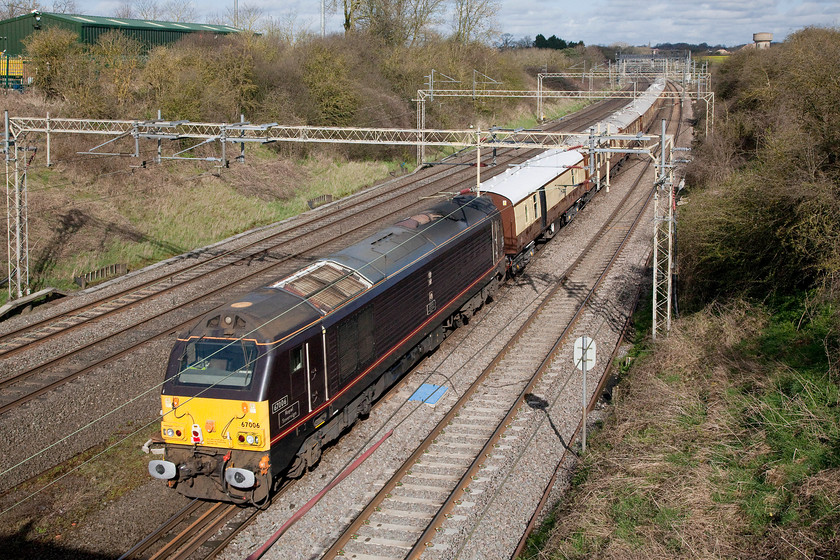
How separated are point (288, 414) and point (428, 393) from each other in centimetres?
486

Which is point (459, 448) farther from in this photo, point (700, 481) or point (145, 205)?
point (145, 205)

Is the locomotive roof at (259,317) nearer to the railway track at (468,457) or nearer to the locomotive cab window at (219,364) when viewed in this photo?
the locomotive cab window at (219,364)

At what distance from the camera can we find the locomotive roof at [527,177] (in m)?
23.3

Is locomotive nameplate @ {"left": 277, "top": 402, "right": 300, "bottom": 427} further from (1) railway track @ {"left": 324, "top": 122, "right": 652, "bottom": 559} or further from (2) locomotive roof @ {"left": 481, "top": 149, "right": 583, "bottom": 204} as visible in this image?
(2) locomotive roof @ {"left": 481, "top": 149, "right": 583, "bottom": 204}

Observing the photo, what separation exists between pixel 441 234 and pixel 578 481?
733 centimetres

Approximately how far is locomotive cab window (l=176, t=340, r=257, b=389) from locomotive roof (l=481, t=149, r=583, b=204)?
1316 centimetres

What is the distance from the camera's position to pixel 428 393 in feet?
50.6

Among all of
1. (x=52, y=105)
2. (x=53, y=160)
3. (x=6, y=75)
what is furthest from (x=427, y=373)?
(x=6, y=75)

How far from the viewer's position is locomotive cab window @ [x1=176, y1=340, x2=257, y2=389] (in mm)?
10766

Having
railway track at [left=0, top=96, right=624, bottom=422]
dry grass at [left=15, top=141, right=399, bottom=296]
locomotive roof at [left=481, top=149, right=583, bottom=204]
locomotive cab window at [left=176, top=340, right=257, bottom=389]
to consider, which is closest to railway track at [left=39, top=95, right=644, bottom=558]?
locomotive cab window at [left=176, top=340, right=257, bottom=389]

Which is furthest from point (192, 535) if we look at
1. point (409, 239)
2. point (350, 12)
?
point (350, 12)

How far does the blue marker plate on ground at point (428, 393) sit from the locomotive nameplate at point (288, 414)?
4.18 m

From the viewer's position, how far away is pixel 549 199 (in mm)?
26516

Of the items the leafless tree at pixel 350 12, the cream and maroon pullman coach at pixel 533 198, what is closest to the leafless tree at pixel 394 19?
the leafless tree at pixel 350 12
